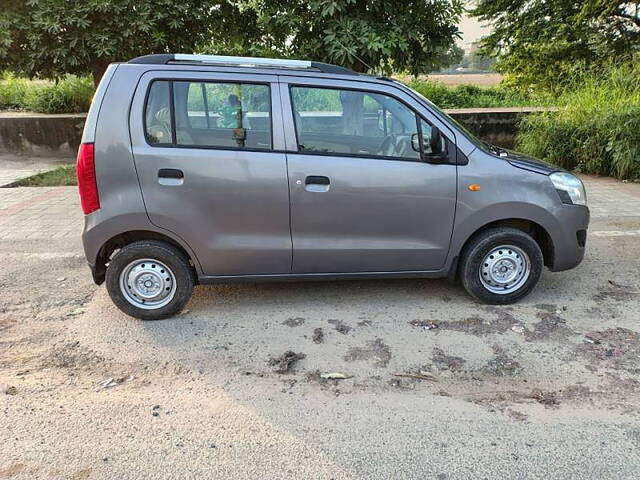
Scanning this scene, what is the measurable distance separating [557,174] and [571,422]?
6.84 feet

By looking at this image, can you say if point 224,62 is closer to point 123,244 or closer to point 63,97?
point 123,244

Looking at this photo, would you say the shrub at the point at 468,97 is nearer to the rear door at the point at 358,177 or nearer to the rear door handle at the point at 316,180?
the rear door at the point at 358,177

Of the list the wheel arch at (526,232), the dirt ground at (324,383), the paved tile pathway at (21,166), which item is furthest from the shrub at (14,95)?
the wheel arch at (526,232)

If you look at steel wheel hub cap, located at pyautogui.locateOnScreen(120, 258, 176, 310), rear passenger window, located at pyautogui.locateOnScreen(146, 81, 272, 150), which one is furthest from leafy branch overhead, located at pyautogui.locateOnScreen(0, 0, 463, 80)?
steel wheel hub cap, located at pyautogui.locateOnScreen(120, 258, 176, 310)

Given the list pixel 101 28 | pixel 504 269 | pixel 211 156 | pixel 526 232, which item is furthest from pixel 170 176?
pixel 101 28

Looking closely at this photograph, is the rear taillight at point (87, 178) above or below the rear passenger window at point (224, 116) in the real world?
below

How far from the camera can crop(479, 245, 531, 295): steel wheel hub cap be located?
13.6 ft

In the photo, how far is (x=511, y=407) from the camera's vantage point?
2.94 metres

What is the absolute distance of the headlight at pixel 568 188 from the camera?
4.07 metres

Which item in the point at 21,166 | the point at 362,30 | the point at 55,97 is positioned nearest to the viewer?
the point at 362,30

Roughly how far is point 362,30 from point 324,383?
5.04 metres

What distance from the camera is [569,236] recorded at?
13.5ft

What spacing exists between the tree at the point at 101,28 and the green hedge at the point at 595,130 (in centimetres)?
576

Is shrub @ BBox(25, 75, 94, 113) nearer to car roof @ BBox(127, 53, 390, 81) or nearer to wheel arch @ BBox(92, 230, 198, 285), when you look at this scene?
car roof @ BBox(127, 53, 390, 81)
